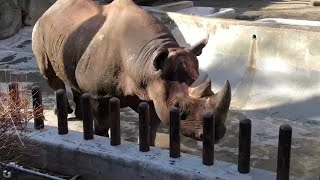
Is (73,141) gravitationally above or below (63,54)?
Answer: below

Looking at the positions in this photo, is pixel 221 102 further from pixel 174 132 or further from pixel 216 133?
pixel 174 132

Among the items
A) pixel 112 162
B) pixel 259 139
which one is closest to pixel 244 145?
pixel 112 162

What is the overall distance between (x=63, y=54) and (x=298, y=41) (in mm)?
3197

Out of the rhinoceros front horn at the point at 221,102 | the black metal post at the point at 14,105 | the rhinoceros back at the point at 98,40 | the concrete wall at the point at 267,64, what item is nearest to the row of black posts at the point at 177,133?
the rhinoceros front horn at the point at 221,102

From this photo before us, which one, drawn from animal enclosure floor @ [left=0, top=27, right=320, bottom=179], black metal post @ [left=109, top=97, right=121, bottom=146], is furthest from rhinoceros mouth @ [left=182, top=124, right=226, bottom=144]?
animal enclosure floor @ [left=0, top=27, right=320, bottom=179]

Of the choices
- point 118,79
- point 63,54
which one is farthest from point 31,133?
point 63,54

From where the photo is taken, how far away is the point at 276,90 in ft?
25.2

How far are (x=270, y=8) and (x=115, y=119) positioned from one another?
12.5 metres

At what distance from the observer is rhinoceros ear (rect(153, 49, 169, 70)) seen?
496cm

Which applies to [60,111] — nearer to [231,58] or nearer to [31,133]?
[31,133]

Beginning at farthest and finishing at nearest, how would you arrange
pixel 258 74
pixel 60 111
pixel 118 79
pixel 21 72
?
pixel 21 72 < pixel 258 74 < pixel 118 79 < pixel 60 111

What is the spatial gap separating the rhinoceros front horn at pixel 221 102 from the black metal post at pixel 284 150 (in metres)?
0.54

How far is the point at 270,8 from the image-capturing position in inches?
653

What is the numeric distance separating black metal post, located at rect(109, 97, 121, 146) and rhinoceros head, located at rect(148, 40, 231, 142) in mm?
404
